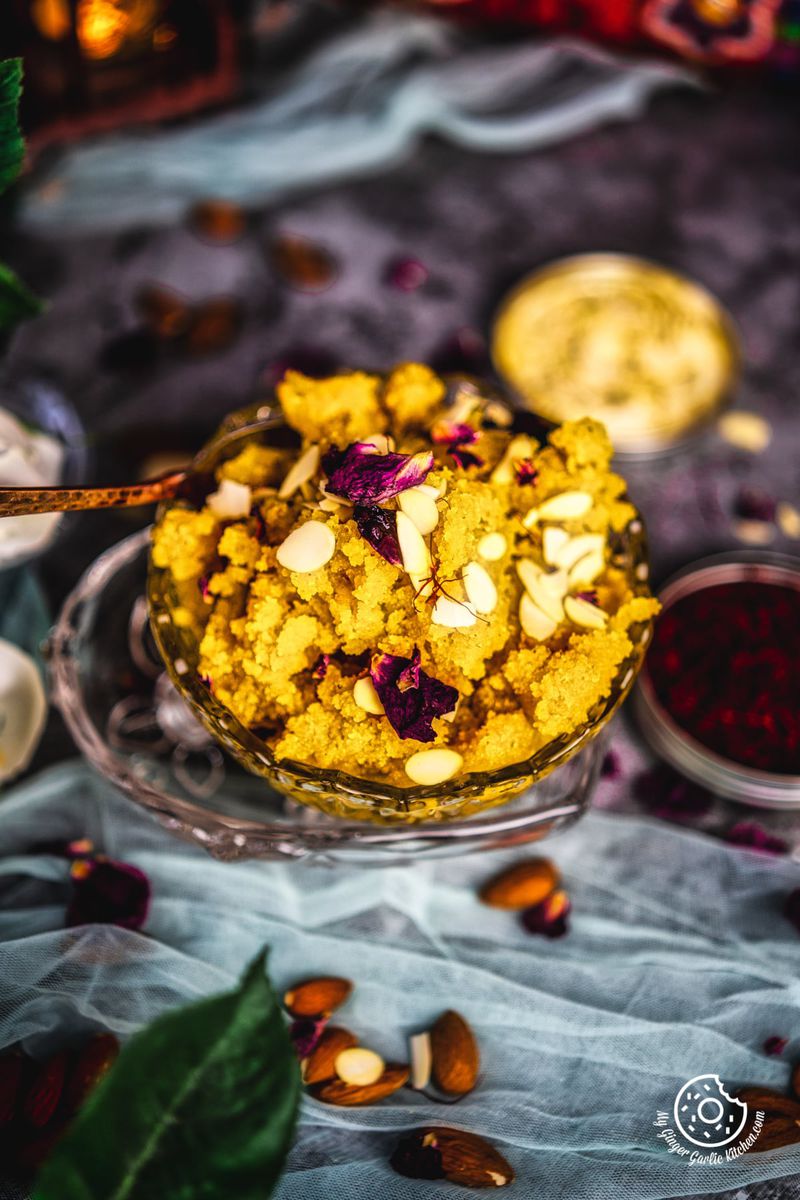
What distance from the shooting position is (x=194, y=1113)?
53 centimetres

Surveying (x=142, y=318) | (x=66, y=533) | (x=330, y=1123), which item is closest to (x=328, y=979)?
(x=330, y=1123)

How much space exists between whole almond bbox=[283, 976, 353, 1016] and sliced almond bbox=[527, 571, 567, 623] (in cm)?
39

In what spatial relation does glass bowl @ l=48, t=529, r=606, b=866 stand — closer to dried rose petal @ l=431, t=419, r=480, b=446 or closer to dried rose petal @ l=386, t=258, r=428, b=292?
dried rose petal @ l=431, t=419, r=480, b=446

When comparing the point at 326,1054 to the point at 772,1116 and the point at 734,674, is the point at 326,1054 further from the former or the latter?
the point at 734,674

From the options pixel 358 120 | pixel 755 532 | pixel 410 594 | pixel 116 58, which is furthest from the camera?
pixel 358 120

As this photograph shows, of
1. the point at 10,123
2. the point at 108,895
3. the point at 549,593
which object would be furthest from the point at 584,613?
the point at 10,123

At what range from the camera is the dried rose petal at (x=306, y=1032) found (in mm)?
774

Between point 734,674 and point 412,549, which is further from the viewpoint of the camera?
point 734,674

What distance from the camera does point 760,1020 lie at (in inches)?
31.3

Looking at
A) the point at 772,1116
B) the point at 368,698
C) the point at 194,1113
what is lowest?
the point at 772,1116

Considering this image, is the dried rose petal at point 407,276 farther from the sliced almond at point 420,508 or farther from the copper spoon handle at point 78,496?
the sliced almond at point 420,508

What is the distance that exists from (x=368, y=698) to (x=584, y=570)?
19cm

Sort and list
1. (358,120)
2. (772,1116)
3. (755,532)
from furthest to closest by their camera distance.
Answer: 1. (358,120)
2. (755,532)
3. (772,1116)

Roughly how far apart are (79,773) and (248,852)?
23 centimetres
